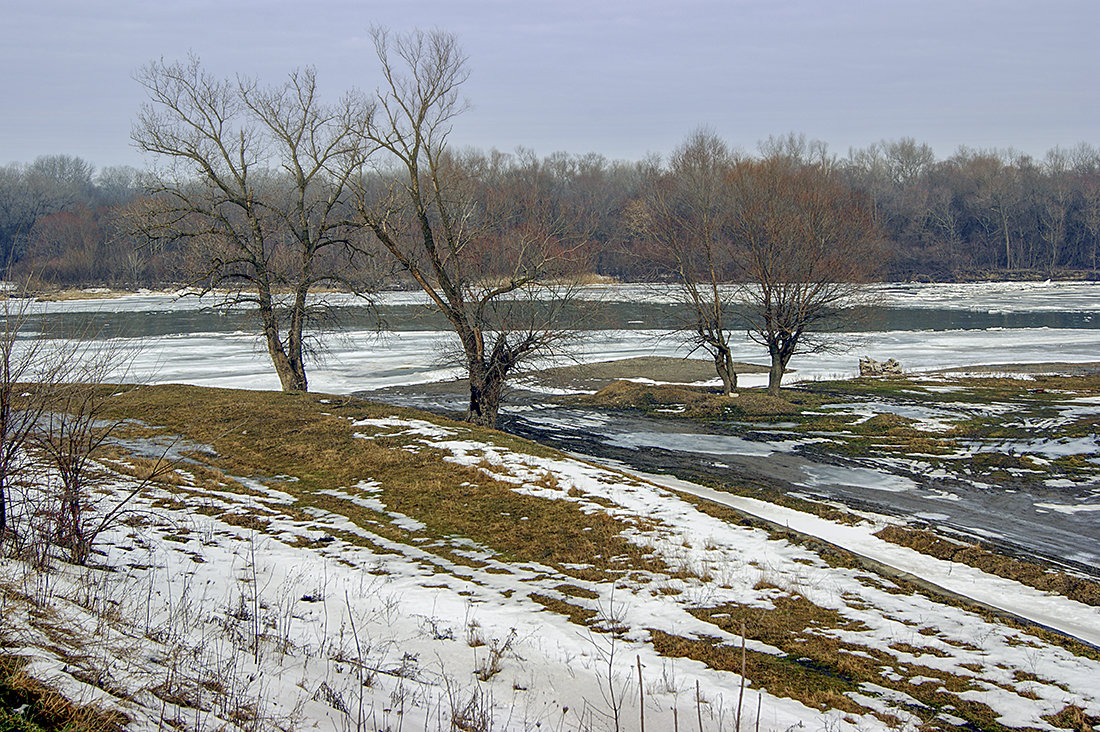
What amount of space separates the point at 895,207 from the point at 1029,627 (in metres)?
104

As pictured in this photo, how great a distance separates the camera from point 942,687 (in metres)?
6.25

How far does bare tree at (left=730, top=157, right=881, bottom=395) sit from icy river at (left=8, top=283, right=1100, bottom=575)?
10.0ft

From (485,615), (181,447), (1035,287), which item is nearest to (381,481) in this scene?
(181,447)

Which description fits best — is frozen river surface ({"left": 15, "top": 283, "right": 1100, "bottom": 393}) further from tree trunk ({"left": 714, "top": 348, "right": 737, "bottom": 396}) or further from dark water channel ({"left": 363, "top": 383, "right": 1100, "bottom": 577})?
dark water channel ({"left": 363, "top": 383, "right": 1100, "bottom": 577})

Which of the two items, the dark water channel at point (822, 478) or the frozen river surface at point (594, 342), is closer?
the dark water channel at point (822, 478)

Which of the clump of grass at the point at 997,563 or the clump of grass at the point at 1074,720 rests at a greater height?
the clump of grass at the point at 1074,720

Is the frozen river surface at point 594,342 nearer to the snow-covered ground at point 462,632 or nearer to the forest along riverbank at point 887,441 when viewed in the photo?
the forest along riverbank at point 887,441

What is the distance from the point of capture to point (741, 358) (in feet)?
124

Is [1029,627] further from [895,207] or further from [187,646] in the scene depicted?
[895,207]

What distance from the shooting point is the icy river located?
1424cm

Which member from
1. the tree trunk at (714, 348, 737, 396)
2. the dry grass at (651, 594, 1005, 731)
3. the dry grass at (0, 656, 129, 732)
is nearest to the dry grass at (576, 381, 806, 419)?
the tree trunk at (714, 348, 737, 396)

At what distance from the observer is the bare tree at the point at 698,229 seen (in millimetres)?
27172

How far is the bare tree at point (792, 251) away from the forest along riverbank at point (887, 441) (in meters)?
2.65

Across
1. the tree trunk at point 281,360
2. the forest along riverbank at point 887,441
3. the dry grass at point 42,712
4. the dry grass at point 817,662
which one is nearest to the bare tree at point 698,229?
the forest along riverbank at point 887,441
